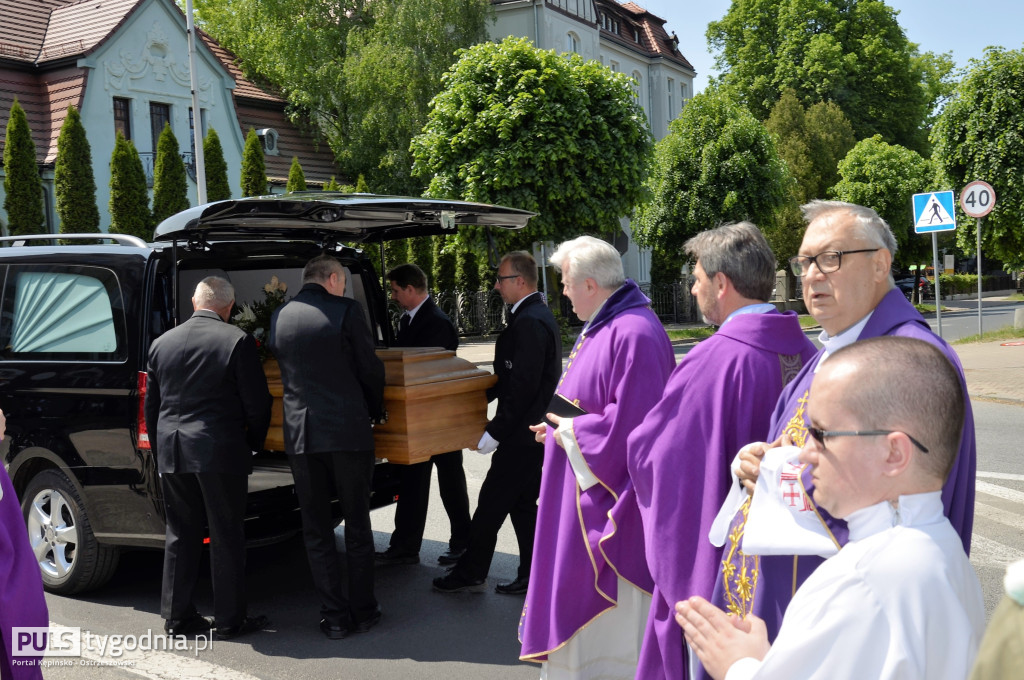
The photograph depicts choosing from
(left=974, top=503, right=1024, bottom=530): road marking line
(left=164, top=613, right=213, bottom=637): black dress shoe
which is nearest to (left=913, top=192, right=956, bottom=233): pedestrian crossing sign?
(left=974, top=503, right=1024, bottom=530): road marking line

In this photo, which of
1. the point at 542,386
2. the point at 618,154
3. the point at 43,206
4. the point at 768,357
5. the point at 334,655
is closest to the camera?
the point at 768,357

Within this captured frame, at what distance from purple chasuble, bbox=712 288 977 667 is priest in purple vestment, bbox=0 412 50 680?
2.09 m

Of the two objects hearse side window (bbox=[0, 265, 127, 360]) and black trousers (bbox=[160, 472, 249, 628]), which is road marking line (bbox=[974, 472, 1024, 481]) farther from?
hearse side window (bbox=[0, 265, 127, 360])

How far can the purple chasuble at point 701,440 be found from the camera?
10.3 feet

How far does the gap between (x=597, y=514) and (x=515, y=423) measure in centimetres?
155

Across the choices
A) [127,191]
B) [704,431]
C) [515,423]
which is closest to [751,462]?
[704,431]

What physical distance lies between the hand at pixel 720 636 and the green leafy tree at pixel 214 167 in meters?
27.9

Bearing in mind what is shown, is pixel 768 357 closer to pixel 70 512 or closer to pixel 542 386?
pixel 542 386

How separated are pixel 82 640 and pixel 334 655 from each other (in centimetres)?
135

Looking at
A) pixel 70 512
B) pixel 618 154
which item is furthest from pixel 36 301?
pixel 618 154

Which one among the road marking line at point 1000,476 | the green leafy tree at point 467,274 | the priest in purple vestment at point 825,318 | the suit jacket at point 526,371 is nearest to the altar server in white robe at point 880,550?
the priest in purple vestment at point 825,318

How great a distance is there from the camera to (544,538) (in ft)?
13.4

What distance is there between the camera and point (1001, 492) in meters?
7.72

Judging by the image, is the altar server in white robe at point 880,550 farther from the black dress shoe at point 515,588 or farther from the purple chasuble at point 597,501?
the black dress shoe at point 515,588
